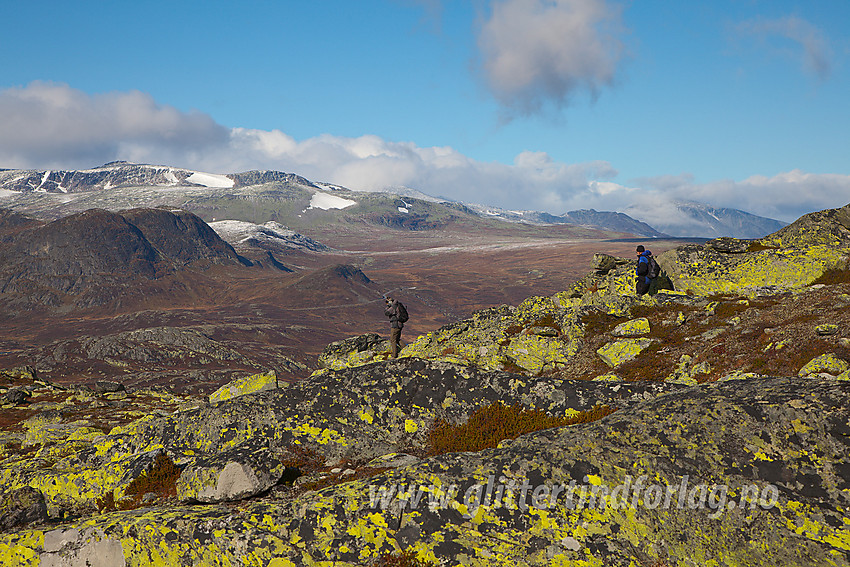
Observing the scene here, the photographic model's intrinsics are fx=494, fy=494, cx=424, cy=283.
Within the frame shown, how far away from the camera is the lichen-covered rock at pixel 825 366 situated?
1410 centimetres

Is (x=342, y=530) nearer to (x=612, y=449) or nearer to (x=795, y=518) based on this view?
(x=612, y=449)

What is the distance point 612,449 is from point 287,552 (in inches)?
217

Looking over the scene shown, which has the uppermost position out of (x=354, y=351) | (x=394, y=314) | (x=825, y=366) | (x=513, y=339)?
(x=825, y=366)

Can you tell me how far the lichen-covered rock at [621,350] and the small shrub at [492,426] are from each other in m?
10.1

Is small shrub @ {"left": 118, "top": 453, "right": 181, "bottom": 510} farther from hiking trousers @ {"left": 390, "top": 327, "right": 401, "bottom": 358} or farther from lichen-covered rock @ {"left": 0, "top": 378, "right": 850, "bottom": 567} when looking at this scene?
hiking trousers @ {"left": 390, "top": 327, "right": 401, "bottom": 358}

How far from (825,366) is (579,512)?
11.5 m

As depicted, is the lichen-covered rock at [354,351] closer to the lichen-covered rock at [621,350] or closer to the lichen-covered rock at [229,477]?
the lichen-covered rock at [621,350]

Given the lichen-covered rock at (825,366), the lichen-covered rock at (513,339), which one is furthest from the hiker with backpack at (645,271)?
the lichen-covered rock at (825,366)

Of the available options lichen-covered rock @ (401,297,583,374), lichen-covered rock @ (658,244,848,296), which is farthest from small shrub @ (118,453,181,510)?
lichen-covered rock @ (658,244,848,296)

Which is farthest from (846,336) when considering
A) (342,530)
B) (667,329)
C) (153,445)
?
(153,445)

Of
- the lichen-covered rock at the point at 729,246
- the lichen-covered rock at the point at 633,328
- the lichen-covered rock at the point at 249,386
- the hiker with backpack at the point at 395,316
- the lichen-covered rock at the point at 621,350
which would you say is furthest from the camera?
the hiker with backpack at the point at 395,316

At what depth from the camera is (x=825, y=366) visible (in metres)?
14.4

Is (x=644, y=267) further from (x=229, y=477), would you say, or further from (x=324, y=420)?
(x=229, y=477)

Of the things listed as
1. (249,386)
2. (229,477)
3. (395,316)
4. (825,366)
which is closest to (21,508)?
(229,477)
